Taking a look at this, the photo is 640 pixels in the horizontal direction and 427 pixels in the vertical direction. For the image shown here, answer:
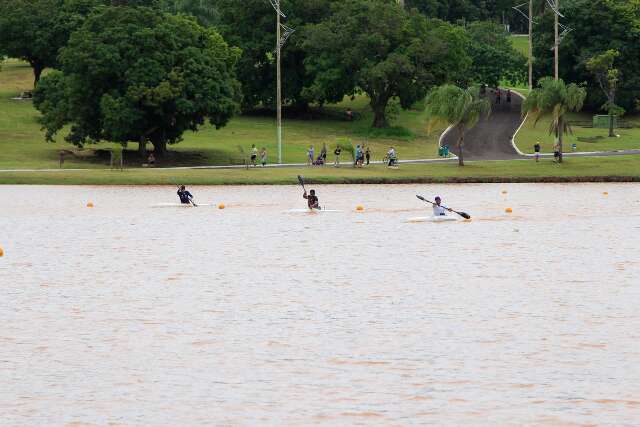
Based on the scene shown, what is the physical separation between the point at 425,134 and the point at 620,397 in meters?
98.6

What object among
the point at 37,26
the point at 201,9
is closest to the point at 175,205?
the point at 37,26

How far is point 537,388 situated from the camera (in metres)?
23.2

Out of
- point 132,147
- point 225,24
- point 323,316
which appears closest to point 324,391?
point 323,316

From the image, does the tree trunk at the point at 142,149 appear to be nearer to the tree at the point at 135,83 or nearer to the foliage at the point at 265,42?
the tree at the point at 135,83

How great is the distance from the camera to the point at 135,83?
9100 cm

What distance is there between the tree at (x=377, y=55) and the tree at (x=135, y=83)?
20381 mm

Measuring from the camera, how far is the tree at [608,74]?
4695 inches

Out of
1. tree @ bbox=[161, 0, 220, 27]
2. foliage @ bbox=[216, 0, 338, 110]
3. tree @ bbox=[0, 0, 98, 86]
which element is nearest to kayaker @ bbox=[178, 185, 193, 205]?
foliage @ bbox=[216, 0, 338, 110]

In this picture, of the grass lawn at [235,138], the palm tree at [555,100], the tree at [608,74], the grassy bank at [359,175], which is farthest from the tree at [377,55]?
the grassy bank at [359,175]

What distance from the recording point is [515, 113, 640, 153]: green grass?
354 feet

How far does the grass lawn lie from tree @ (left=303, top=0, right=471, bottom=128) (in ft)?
13.0

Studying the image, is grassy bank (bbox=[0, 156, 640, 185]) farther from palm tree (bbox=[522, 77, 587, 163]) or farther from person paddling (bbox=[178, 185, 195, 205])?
person paddling (bbox=[178, 185, 195, 205])

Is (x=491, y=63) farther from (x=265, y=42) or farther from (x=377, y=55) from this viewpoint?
(x=265, y=42)

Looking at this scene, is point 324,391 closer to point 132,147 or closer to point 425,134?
point 132,147
